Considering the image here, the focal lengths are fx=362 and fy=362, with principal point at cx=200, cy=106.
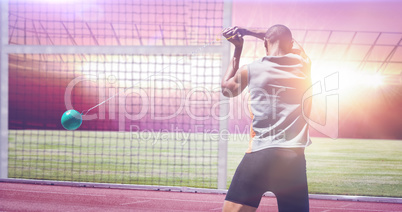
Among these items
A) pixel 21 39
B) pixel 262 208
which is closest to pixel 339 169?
pixel 262 208

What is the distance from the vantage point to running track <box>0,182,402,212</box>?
4.61 m

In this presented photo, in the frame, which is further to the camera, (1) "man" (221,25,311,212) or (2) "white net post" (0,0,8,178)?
(2) "white net post" (0,0,8,178)

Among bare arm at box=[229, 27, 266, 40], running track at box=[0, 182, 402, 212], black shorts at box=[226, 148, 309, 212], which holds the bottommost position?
running track at box=[0, 182, 402, 212]

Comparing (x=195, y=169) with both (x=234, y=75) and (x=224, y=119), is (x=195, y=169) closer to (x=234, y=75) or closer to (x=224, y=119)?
(x=224, y=119)

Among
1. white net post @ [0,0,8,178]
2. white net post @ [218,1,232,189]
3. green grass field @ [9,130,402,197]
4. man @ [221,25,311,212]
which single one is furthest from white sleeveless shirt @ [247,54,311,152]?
white net post @ [0,0,8,178]

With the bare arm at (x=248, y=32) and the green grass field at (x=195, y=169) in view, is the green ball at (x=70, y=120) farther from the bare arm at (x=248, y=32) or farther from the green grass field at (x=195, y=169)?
the bare arm at (x=248, y=32)

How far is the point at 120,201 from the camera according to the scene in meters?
4.91

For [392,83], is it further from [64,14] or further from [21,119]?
[21,119]

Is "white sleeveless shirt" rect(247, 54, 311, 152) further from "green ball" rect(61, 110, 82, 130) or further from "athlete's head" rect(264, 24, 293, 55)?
"green ball" rect(61, 110, 82, 130)

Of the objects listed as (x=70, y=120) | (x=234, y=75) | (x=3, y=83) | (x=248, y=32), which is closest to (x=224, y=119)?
(x=70, y=120)

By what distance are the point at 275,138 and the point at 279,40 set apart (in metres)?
0.61

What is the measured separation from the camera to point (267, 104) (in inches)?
82.7

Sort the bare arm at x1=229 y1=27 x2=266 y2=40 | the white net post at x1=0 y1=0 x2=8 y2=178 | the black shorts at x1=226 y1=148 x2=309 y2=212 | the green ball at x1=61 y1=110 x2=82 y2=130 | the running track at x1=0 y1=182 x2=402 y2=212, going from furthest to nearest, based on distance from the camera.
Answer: the white net post at x1=0 y1=0 x2=8 y2=178 < the running track at x1=0 y1=182 x2=402 y2=212 < the green ball at x1=61 y1=110 x2=82 y2=130 < the bare arm at x1=229 y1=27 x2=266 y2=40 < the black shorts at x1=226 y1=148 x2=309 y2=212

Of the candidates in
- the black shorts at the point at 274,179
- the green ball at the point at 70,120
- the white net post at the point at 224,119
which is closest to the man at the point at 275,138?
the black shorts at the point at 274,179
